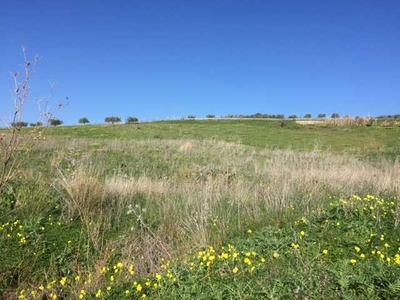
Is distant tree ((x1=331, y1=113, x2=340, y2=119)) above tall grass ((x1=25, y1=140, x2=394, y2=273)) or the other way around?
above

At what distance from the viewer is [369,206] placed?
19.0 ft

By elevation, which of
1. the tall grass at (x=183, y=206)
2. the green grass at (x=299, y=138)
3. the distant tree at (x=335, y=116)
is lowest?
the tall grass at (x=183, y=206)

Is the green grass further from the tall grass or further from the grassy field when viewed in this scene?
the grassy field

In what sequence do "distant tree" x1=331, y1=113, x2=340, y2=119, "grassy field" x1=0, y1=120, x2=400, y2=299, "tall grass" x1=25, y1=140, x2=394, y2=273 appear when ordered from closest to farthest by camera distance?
"grassy field" x1=0, y1=120, x2=400, y2=299 → "tall grass" x1=25, y1=140, x2=394, y2=273 → "distant tree" x1=331, y1=113, x2=340, y2=119

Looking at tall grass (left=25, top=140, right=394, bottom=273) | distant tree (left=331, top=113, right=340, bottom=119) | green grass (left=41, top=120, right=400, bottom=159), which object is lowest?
tall grass (left=25, top=140, right=394, bottom=273)

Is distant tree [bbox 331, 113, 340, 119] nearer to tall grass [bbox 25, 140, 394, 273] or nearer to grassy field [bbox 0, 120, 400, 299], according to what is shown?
tall grass [bbox 25, 140, 394, 273]

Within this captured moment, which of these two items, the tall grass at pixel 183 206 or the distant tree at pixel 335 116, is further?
the distant tree at pixel 335 116

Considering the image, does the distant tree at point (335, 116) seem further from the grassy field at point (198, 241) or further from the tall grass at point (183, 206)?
the grassy field at point (198, 241)

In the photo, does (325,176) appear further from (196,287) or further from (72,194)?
(196,287)

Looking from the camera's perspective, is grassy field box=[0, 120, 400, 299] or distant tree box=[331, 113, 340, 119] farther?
distant tree box=[331, 113, 340, 119]

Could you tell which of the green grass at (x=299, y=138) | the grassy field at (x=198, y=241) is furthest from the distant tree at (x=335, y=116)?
the grassy field at (x=198, y=241)

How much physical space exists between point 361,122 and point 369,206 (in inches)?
1442

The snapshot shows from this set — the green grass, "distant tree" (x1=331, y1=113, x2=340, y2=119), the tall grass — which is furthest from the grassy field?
"distant tree" (x1=331, y1=113, x2=340, y2=119)

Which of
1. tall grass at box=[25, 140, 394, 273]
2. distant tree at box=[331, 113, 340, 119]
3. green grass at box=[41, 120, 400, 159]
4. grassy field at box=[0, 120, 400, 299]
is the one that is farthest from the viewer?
distant tree at box=[331, 113, 340, 119]
